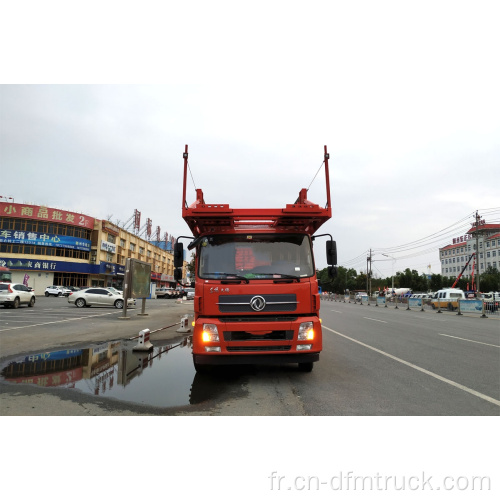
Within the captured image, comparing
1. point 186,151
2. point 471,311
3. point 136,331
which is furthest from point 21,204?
point 471,311

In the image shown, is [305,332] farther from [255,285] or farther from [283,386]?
[255,285]

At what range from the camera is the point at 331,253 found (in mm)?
6414

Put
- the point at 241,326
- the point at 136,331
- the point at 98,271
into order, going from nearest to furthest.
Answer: the point at 241,326 < the point at 136,331 < the point at 98,271

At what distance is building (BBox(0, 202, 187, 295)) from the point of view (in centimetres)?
4356

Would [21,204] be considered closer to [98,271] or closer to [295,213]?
[98,271]

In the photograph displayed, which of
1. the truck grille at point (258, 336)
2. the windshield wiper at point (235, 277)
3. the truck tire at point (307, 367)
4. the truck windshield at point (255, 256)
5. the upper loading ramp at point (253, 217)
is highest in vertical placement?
the upper loading ramp at point (253, 217)

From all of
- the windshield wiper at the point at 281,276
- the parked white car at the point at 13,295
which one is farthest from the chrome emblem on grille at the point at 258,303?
the parked white car at the point at 13,295

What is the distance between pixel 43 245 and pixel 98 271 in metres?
8.22

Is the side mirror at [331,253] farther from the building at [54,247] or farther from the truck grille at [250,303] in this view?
the building at [54,247]

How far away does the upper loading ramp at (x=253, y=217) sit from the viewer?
5.75 m

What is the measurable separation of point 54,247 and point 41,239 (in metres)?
1.83

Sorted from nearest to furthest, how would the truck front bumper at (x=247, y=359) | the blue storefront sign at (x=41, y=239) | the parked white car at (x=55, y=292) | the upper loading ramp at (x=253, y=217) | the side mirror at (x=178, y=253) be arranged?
the truck front bumper at (x=247, y=359) < the upper loading ramp at (x=253, y=217) < the side mirror at (x=178, y=253) < the parked white car at (x=55, y=292) < the blue storefront sign at (x=41, y=239)

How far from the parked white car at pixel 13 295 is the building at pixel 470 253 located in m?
81.1

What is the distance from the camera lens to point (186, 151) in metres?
6.50
